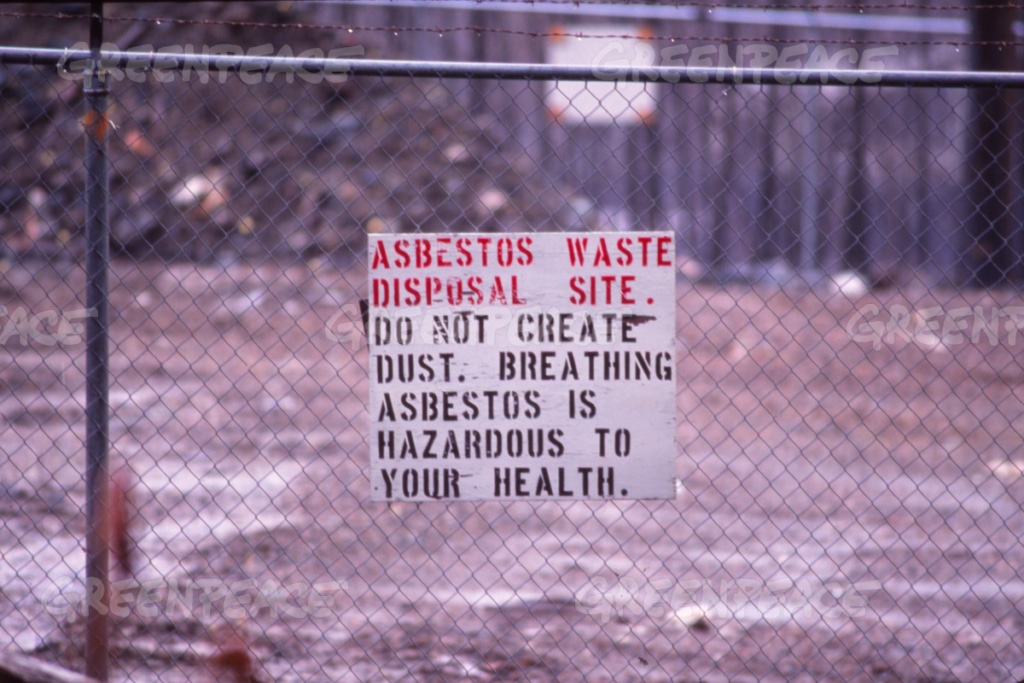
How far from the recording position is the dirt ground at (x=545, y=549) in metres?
4.25

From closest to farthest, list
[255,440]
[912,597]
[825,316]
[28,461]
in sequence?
[912,597] < [28,461] < [255,440] < [825,316]

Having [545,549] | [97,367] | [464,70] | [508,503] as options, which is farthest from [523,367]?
[508,503]

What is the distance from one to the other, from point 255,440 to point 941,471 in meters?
5.35

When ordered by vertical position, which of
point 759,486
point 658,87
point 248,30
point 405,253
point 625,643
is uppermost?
point 248,30

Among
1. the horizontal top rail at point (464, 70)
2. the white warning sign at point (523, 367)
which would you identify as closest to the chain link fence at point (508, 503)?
the horizontal top rail at point (464, 70)

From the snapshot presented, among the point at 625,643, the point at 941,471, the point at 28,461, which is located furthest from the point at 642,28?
the point at 625,643

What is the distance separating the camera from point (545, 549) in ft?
18.7

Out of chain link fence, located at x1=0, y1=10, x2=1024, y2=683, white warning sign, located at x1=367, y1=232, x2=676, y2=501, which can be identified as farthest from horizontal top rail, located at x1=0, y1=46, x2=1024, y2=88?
white warning sign, located at x1=367, y1=232, x2=676, y2=501

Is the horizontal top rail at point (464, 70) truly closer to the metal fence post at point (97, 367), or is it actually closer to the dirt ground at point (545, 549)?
the metal fence post at point (97, 367)

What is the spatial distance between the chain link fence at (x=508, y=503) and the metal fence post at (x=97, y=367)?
0.38ft

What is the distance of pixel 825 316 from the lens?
1173cm

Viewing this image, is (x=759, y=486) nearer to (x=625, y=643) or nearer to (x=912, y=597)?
(x=912, y=597)

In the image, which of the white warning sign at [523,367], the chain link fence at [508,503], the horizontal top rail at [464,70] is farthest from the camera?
the chain link fence at [508,503]

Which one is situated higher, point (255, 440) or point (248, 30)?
point (248, 30)
